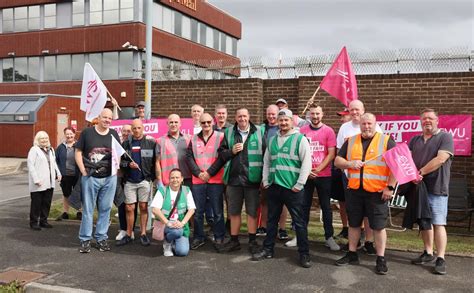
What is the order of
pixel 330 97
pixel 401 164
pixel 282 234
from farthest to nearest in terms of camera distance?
pixel 330 97
pixel 282 234
pixel 401 164

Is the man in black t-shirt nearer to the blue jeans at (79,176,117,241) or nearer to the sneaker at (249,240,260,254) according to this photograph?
the blue jeans at (79,176,117,241)

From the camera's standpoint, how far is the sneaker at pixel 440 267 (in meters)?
5.28

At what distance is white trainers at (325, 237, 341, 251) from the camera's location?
626 cm

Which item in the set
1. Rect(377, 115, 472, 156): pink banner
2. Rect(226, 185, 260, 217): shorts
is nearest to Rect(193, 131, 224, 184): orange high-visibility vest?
Rect(226, 185, 260, 217): shorts

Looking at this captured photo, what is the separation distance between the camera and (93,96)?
753 cm

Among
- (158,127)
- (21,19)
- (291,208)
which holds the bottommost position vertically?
(291,208)

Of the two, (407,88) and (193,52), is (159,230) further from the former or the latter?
(193,52)

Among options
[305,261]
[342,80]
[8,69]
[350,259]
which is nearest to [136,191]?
[305,261]

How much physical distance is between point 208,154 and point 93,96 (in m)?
2.56

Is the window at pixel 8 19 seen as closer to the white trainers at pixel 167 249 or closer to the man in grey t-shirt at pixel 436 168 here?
the white trainers at pixel 167 249

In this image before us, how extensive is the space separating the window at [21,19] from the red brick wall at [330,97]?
20.6 m

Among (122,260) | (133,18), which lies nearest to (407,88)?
(122,260)

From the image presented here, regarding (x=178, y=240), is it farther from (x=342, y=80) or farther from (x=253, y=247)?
(x=342, y=80)

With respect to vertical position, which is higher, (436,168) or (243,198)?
(436,168)
